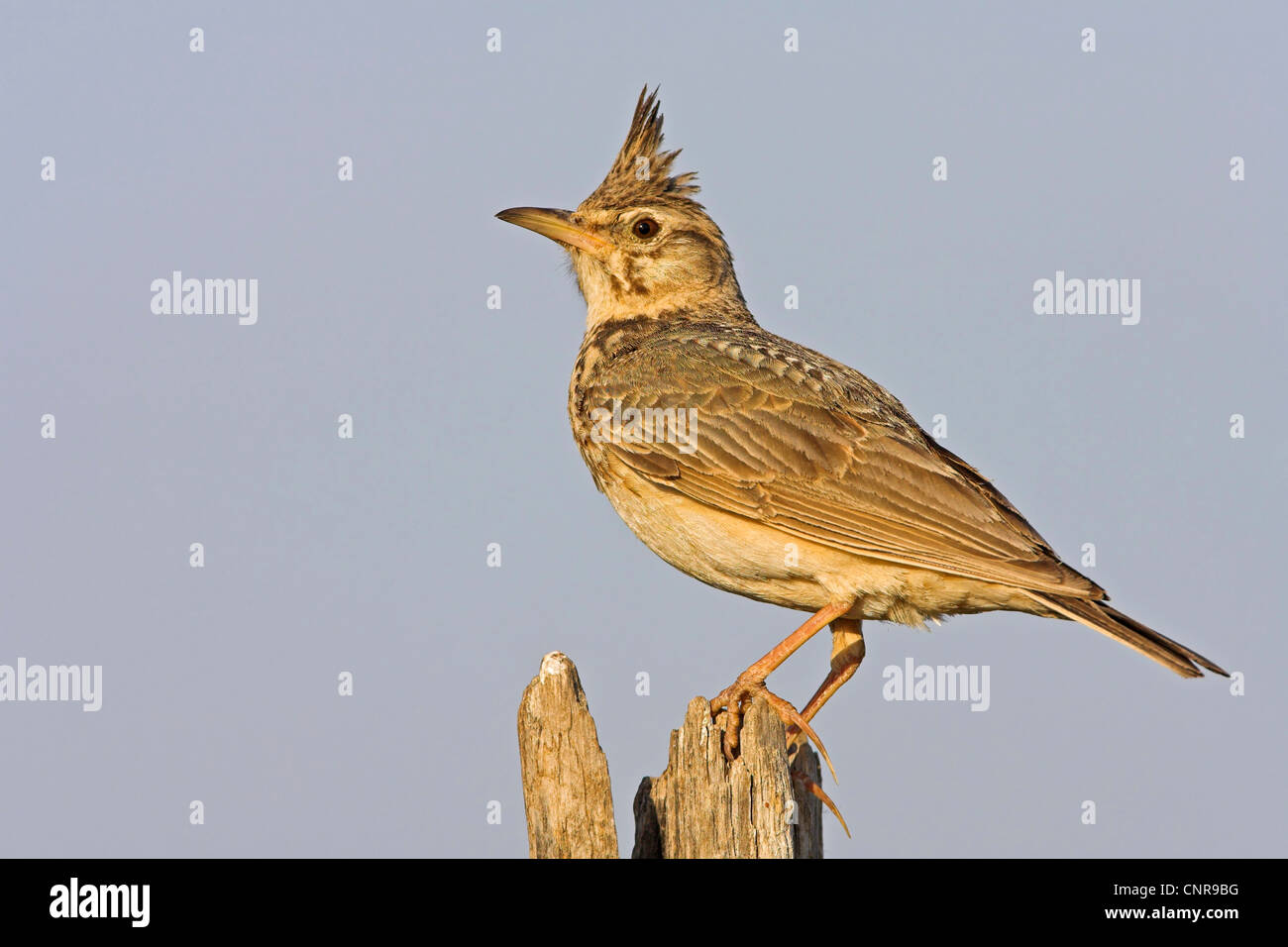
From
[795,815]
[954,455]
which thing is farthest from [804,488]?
[795,815]

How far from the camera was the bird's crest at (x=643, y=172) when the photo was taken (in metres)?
10.7

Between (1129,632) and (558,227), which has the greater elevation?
(558,227)

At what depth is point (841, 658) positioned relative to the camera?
9297 mm

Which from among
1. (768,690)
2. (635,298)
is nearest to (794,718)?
(768,690)

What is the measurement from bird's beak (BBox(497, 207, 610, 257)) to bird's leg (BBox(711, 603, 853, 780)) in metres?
3.42

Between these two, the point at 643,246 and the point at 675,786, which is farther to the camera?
the point at 643,246

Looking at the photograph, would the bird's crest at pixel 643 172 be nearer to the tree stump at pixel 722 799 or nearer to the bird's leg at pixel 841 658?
the bird's leg at pixel 841 658

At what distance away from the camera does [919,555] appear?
8211 millimetres

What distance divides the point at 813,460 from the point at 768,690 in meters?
1.57

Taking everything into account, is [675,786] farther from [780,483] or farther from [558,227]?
[558,227]

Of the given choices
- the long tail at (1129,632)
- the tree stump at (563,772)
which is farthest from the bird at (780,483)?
the tree stump at (563,772)

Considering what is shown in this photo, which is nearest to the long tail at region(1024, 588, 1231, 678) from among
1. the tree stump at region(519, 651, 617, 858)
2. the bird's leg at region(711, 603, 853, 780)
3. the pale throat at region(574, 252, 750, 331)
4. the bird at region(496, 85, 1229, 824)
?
the bird at region(496, 85, 1229, 824)

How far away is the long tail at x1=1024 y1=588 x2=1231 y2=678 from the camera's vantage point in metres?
7.35

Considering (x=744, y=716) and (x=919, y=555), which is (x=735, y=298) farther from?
(x=744, y=716)
